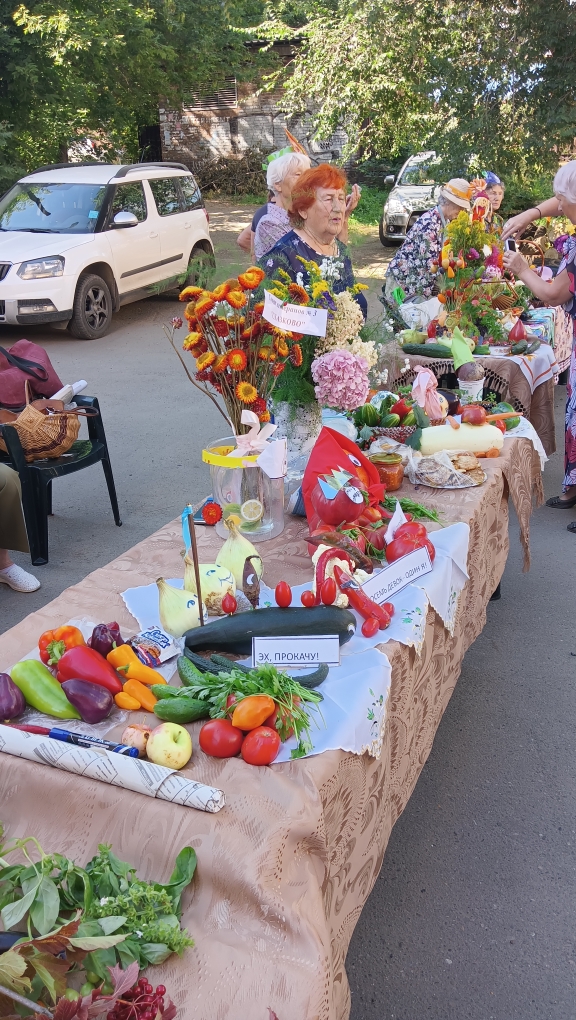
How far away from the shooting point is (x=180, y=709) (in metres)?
1.50

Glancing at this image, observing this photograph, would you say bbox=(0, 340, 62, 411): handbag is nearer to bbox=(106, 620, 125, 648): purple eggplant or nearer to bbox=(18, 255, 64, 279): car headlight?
bbox=(106, 620, 125, 648): purple eggplant

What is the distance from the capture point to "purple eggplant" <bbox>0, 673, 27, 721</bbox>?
153cm

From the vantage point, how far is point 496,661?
3361mm

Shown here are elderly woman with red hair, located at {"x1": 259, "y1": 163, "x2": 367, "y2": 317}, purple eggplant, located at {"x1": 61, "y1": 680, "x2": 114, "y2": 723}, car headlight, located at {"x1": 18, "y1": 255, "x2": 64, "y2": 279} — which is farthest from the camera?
car headlight, located at {"x1": 18, "y1": 255, "x2": 64, "y2": 279}

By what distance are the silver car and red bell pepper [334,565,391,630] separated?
12.3 m

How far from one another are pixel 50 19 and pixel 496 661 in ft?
40.0

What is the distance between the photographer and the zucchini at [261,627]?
1.71m

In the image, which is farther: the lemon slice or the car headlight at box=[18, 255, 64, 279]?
the car headlight at box=[18, 255, 64, 279]

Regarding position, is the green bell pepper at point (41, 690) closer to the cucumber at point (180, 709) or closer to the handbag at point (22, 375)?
the cucumber at point (180, 709)

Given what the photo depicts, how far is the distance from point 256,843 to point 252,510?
1.16m

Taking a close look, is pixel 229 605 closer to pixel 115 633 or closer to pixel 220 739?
pixel 115 633

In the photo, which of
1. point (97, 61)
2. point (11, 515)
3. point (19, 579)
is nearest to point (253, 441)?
point (11, 515)

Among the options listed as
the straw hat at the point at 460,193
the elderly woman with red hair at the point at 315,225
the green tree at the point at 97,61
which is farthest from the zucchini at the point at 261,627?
Result: the green tree at the point at 97,61

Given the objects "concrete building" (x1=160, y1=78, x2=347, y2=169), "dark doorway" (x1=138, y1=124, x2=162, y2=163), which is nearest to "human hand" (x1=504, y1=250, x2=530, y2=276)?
"concrete building" (x1=160, y1=78, x2=347, y2=169)
